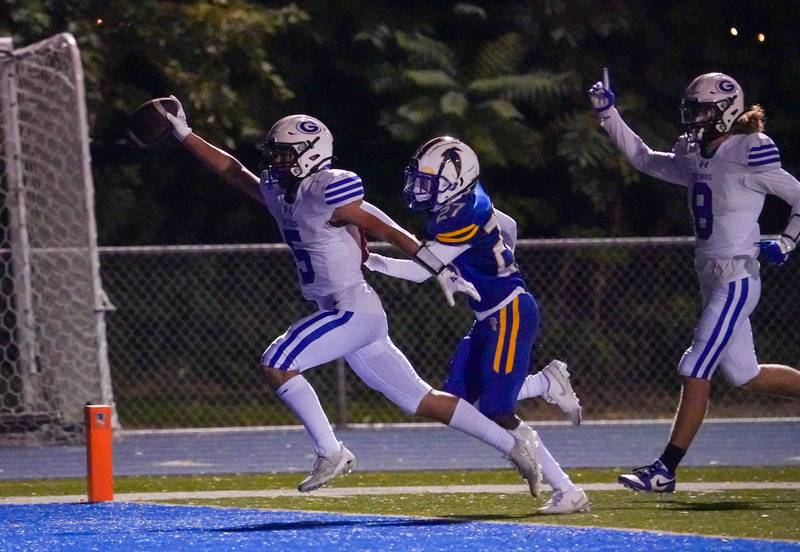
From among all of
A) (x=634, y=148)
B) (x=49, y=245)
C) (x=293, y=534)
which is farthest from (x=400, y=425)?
(x=293, y=534)

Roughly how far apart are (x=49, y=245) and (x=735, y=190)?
20.7 ft

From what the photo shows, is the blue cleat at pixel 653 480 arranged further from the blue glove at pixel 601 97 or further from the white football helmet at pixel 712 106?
the blue glove at pixel 601 97

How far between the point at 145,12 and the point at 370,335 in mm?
7835

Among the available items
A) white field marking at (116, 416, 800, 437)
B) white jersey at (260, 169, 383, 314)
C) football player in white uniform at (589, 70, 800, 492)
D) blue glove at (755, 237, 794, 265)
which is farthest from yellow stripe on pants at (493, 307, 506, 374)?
white field marking at (116, 416, 800, 437)

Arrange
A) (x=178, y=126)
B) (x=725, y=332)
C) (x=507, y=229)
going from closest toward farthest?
(x=507, y=229), (x=725, y=332), (x=178, y=126)

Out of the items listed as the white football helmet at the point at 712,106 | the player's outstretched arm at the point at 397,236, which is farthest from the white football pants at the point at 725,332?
the player's outstretched arm at the point at 397,236

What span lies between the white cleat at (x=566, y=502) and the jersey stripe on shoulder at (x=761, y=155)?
6.24 ft

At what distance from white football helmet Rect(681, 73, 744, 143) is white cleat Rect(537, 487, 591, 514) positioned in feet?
6.54

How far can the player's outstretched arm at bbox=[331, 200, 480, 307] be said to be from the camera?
24.0ft

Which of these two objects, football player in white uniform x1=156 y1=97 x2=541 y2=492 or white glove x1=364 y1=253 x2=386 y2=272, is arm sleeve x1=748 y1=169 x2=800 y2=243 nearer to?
football player in white uniform x1=156 y1=97 x2=541 y2=492

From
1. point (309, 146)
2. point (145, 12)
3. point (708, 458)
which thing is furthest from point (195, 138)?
point (145, 12)

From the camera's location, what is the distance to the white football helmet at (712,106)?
826 centimetres

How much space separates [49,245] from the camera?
1290cm

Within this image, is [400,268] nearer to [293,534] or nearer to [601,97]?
[293,534]
